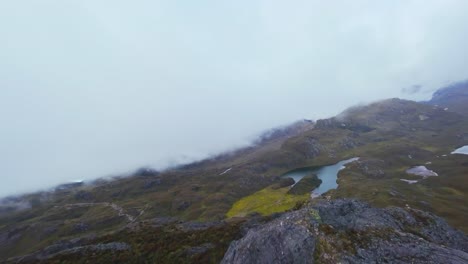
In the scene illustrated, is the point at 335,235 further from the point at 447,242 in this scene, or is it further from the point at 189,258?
the point at 189,258

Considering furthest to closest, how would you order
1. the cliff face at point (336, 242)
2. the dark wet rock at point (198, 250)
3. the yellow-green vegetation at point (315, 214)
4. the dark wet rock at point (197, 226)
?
the dark wet rock at point (197, 226)
the dark wet rock at point (198, 250)
the yellow-green vegetation at point (315, 214)
the cliff face at point (336, 242)

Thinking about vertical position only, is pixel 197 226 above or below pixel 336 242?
below

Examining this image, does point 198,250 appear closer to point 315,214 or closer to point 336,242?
point 315,214

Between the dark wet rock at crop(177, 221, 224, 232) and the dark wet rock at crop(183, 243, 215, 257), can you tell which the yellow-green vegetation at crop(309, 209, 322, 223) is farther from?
the dark wet rock at crop(177, 221, 224, 232)

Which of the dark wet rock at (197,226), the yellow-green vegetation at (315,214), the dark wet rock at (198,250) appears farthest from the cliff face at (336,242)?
the dark wet rock at (197,226)

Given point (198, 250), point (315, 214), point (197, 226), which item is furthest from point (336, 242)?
point (197, 226)

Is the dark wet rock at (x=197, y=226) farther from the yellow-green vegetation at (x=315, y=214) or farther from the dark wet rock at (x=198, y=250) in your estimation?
the yellow-green vegetation at (x=315, y=214)

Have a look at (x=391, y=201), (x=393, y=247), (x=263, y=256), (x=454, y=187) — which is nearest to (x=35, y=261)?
(x=263, y=256)

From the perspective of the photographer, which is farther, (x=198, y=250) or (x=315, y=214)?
(x=198, y=250)
